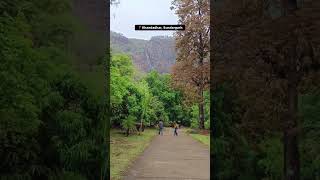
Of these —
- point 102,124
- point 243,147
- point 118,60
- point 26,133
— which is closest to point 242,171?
point 243,147

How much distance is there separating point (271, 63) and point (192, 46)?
2052 centimetres

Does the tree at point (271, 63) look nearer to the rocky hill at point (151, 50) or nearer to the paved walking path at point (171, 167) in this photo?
the paved walking path at point (171, 167)

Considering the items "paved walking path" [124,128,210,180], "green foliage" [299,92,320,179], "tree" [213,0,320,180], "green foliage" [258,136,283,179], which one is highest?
"tree" [213,0,320,180]

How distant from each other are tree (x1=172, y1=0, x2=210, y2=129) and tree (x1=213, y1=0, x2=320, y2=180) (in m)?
18.8

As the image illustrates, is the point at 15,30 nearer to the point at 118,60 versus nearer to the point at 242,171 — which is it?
the point at 242,171

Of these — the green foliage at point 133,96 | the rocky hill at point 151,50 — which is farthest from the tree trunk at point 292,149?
the rocky hill at point 151,50

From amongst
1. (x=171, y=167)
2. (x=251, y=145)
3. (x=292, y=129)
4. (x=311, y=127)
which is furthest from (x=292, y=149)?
(x=171, y=167)

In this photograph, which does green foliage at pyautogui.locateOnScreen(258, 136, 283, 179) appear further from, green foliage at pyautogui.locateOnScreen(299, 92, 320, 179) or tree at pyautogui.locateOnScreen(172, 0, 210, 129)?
tree at pyautogui.locateOnScreen(172, 0, 210, 129)

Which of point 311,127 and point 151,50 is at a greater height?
point 151,50

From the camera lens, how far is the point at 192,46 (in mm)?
28422

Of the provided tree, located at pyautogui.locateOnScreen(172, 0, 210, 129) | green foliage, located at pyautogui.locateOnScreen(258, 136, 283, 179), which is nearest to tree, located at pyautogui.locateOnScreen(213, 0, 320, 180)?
green foliage, located at pyautogui.locateOnScreen(258, 136, 283, 179)

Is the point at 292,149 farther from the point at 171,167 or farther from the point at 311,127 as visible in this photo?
the point at 171,167

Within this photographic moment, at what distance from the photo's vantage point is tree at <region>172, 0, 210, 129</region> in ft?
90.7

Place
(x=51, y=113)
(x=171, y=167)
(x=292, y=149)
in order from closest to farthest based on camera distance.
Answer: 1. (x=292, y=149)
2. (x=51, y=113)
3. (x=171, y=167)
